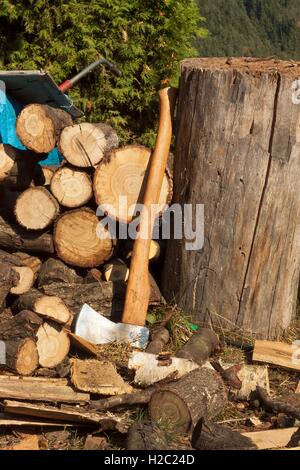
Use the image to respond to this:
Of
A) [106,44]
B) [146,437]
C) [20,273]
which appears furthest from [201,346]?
[106,44]

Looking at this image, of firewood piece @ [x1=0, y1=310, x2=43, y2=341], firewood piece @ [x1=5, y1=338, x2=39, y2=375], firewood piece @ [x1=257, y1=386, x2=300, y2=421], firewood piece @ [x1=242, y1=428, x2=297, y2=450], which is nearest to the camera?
firewood piece @ [x1=242, y1=428, x2=297, y2=450]

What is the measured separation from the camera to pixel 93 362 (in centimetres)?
400

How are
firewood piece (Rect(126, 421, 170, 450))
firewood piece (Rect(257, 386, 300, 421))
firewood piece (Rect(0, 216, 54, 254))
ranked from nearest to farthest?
firewood piece (Rect(126, 421, 170, 450)), firewood piece (Rect(257, 386, 300, 421)), firewood piece (Rect(0, 216, 54, 254))

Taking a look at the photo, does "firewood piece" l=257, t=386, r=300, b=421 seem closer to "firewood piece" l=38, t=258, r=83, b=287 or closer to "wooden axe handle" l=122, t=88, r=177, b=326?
"wooden axe handle" l=122, t=88, r=177, b=326

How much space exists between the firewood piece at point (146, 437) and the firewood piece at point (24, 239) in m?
1.80

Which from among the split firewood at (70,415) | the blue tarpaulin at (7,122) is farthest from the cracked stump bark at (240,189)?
the blue tarpaulin at (7,122)

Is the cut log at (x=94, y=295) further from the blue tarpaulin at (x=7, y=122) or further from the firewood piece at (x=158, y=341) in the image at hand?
the blue tarpaulin at (x=7, y=122)

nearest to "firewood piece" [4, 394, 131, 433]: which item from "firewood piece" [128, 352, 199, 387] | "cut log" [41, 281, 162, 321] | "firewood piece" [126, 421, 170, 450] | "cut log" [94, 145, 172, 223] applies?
"firewood piece" [126, 421, 170, 450]

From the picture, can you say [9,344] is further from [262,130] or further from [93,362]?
[262,130]

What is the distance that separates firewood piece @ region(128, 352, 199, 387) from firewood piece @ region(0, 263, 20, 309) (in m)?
1.02

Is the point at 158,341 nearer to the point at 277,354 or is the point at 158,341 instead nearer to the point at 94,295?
Answer: the point at 94,295

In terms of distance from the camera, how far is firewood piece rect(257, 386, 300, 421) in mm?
3579
